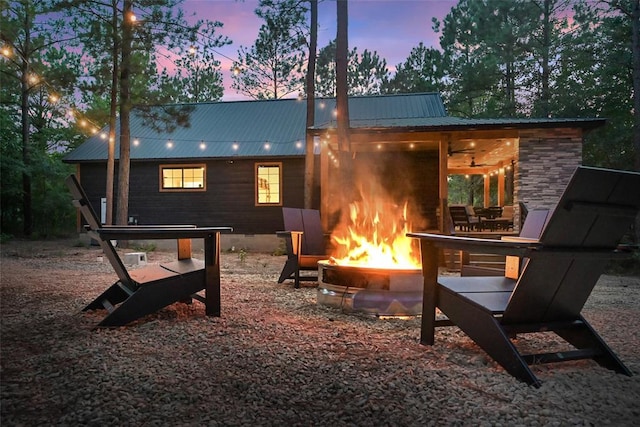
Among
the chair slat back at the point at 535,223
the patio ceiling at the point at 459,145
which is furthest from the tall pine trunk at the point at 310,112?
the chair slat back at the point at 535,223

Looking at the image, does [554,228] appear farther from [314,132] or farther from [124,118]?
[124,118]

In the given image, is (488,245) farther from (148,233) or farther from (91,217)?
(91,217)

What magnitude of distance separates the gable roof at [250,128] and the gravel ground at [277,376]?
9.74 metres

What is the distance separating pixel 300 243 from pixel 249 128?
31.5 feet

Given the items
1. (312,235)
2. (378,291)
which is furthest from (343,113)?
(378,291)

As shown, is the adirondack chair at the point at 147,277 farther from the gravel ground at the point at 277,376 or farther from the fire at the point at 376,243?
the fire at the point at 376,243

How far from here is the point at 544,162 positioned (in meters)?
8.91

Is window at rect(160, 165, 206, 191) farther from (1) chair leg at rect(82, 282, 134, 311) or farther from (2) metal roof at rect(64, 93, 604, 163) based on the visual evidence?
(1) chair leg at rect(82, 282, 134, 311)

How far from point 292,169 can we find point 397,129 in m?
4.50

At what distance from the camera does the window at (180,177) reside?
43.5 ft

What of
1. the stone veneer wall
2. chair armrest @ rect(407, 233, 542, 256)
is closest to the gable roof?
the stone veneer wall

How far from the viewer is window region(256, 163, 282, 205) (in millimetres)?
12836

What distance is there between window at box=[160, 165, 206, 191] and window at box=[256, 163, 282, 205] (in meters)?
1.89

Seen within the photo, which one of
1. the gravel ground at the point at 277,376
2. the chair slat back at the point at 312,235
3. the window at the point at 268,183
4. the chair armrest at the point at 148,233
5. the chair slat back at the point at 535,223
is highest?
the window at the point at 268,183
